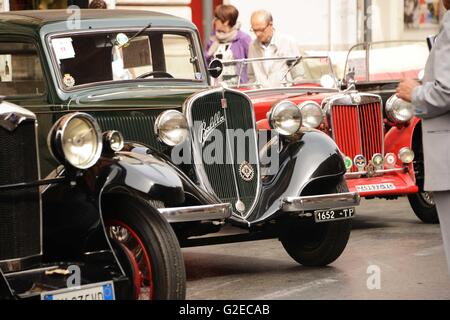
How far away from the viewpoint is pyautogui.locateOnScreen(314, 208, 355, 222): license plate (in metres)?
7.76

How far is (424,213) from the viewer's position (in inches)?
421

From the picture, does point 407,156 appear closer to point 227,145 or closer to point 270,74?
point 270,74

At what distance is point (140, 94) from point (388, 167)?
10.9 feet

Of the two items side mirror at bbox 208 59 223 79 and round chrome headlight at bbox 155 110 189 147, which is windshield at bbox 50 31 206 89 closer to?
side mirror at bbox 208 59 223 79

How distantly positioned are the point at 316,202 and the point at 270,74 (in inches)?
149

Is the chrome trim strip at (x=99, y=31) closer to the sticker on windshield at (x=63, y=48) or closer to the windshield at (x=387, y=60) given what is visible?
the sticker on windshield at (x=63, y=48)

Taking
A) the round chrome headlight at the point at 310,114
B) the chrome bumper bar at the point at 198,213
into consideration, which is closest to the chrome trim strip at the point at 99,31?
the round chrome headlight at the point at 310,114

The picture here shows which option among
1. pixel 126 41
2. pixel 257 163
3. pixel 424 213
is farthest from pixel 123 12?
pixel 424 213

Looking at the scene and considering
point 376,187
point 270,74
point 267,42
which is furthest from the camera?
point 267,42

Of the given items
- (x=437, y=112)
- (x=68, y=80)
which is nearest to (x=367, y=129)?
(x=68, y=80)

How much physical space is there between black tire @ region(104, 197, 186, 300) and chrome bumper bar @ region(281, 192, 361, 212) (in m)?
1.88

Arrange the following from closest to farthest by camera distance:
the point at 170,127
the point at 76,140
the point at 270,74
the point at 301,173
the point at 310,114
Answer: the point at 76,140 < the point at 170,127 < the point at 301,173 < the point at 310,114 < the point at 270,74

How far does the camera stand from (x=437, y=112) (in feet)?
19.5
